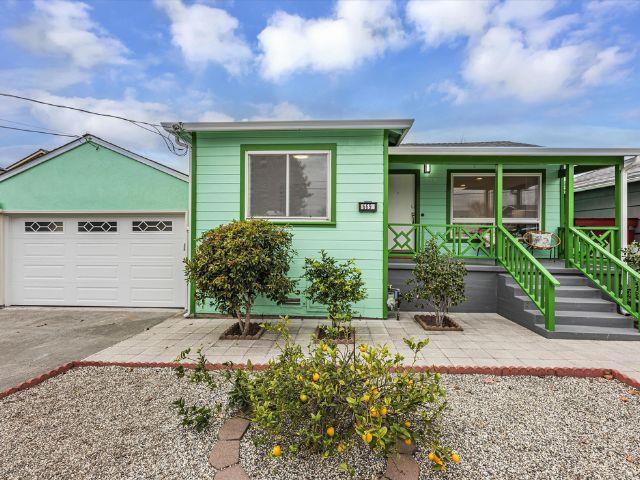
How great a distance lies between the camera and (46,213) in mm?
6207

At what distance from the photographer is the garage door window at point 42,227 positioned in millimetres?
6291

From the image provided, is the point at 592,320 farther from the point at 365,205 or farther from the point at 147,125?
the point at 147,125

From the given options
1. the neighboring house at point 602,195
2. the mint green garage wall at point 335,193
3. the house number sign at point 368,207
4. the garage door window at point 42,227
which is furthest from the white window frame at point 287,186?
the neighboring house at point 602,195

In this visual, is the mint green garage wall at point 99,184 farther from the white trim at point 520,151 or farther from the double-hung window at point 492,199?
the double-hung window at point 492,199

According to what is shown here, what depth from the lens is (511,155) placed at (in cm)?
601

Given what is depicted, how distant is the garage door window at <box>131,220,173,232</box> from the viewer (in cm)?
616

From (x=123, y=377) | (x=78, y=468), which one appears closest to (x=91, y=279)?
(x=123, y=377)

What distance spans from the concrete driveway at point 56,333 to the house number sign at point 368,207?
3987 millimetres

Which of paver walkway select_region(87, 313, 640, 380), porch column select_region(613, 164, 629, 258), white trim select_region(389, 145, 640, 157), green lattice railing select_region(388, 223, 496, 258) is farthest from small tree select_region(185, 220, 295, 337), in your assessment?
porch column select_region(613, 164, 629, 258)

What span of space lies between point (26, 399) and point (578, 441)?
179 inches

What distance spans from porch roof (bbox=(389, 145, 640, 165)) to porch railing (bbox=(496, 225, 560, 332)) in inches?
56.7

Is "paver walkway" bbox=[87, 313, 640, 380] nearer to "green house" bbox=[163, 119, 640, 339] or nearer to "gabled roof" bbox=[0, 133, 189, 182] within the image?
"green house" bbox=[163, 119, 640, 339]

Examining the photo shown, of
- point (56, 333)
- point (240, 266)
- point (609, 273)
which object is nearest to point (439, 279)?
point (609, 273)

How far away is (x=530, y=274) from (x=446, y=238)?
6.52 ft
